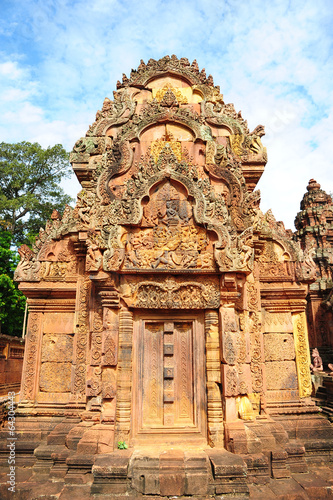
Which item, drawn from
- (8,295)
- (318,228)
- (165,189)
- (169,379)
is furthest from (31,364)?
(318,228)

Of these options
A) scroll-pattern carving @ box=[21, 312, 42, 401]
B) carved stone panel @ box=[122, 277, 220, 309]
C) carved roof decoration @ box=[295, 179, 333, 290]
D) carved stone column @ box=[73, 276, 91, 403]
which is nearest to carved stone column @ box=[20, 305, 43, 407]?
scroll-pattern carving @ box=[21, 312, 42, 401]

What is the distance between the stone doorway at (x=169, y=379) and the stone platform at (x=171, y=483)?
20.6 inches

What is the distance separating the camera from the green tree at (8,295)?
66.4ft

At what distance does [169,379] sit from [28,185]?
86.9 ft

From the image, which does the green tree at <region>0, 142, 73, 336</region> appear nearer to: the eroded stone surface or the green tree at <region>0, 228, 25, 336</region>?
the green tree at <region>0, 228, 25, 336</region>

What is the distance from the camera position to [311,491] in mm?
5555

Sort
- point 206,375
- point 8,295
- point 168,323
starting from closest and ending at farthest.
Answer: point 206,375
point 168,323
point 8,295

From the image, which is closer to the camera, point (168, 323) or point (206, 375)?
point (206, 375)

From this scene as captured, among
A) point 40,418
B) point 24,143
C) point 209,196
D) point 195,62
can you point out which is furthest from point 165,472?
point 24,143

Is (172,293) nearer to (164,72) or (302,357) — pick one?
(302,357)

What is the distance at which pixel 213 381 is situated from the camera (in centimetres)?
632

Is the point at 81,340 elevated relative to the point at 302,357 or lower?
elevated

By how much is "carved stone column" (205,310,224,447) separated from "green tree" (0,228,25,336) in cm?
1678

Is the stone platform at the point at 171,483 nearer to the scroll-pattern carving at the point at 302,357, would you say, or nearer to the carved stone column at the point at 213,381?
the carved stone column at the point at 213,381
